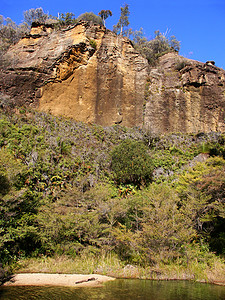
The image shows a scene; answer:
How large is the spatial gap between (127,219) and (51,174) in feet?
17.8

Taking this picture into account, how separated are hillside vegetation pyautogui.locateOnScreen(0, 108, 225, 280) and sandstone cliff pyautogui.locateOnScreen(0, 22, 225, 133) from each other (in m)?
4.60

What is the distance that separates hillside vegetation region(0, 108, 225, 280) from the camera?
416 inches

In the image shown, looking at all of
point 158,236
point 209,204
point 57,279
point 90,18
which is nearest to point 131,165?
point 209,204

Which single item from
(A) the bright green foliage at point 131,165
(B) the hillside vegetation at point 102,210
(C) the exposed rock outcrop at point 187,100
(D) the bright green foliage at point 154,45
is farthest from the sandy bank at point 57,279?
(D) the bright green foliage at point 154,45

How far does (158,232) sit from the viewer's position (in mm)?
10523

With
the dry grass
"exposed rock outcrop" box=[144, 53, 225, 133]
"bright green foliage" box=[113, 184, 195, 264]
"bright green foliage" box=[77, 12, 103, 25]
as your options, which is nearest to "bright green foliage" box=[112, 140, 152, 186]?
"bright green foliage" box=[113, 184, 195, 264]

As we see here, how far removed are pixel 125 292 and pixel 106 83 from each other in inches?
757

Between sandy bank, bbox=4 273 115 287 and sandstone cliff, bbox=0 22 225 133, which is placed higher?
sandstone cliff, bbox=0 22 225 133

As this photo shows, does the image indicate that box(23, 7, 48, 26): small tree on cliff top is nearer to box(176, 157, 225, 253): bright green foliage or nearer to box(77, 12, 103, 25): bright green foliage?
box(77, 12, 103, 25): bright green foliage

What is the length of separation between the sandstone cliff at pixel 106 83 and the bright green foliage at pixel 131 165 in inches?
222

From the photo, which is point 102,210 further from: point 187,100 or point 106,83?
point 187,100

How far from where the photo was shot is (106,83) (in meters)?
23.6

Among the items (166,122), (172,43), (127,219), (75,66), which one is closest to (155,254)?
(127,219)

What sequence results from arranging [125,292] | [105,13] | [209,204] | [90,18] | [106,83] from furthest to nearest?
[105,13], [90,18], [106,83], [209,204], [125,292]
